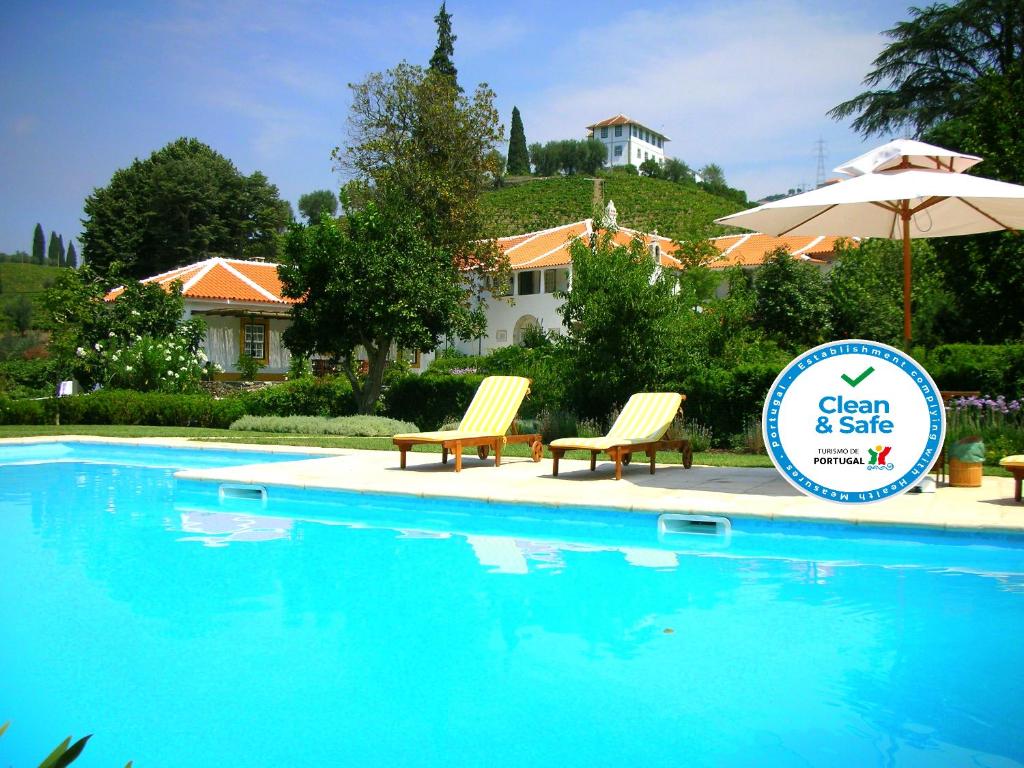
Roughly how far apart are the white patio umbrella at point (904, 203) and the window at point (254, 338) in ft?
87.1

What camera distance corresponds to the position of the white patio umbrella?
857 centimetres

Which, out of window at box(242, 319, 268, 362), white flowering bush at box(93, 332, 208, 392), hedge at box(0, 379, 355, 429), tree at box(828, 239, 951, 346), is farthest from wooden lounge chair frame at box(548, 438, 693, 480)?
window at box(242, 319, 268, 362)

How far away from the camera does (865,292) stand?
68.5ft

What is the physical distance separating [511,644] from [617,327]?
369 inches

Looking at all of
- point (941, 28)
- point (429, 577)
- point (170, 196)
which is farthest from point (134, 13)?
point (170, 196)

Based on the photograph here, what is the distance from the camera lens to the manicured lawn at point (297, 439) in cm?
1254

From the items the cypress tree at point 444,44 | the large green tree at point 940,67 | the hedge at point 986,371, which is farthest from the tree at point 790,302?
the cypress tree at point 444,44

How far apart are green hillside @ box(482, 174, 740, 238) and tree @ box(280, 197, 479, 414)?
41328mm

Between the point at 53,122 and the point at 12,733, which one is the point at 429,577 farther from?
the point at 53,122

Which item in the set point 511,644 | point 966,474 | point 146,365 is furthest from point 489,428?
point 146,365

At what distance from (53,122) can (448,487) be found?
18.3m

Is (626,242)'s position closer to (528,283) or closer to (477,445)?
(528,283)

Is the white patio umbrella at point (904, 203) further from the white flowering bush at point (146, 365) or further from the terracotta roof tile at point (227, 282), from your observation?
the terracotta roof tile at point (227, 282)

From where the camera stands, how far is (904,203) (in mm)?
9906
